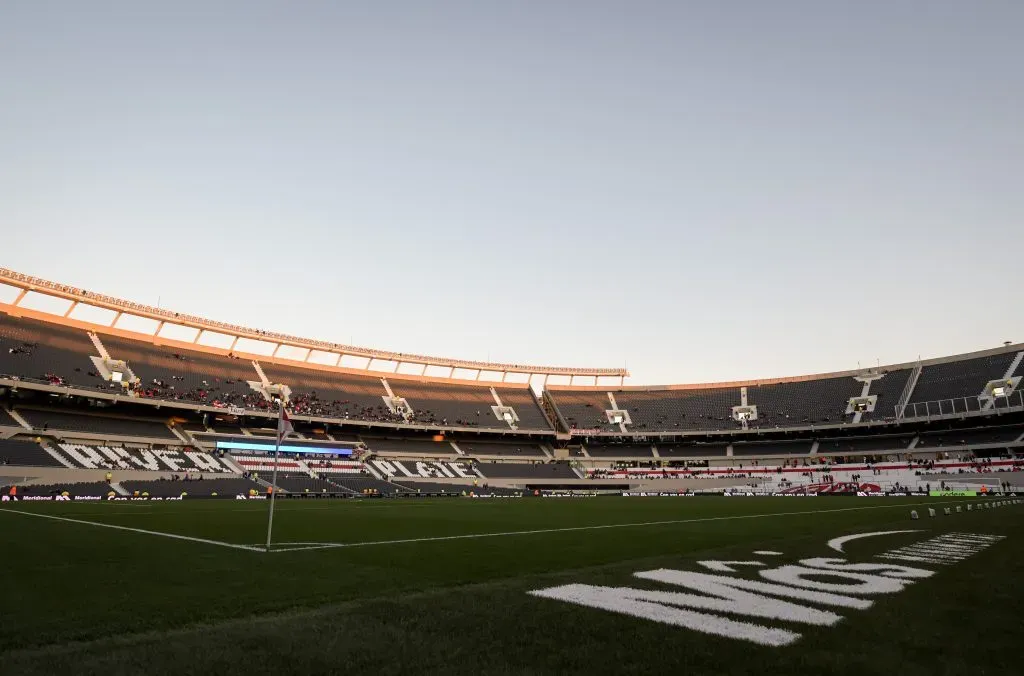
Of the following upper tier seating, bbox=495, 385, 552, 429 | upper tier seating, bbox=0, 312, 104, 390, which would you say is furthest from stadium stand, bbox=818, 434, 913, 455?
upper tier seating, bbox=0, 312, 104, 390

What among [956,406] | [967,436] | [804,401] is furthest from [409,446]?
[967,436]

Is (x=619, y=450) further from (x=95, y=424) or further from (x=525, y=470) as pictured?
(x=95, y=424)

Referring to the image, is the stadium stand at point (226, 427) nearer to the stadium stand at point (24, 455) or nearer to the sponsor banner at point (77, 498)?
the stadium stand at point (24, 455)

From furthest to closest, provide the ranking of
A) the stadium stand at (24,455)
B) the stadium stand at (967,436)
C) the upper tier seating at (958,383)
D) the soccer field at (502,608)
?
the upper tier seating at (958,383), the stadium stand at (967,436), the stadium stand at (24,455), the soccer field at (502,608)

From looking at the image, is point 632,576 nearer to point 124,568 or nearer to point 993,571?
point 993,571

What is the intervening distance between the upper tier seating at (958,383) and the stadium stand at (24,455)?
3279 inches

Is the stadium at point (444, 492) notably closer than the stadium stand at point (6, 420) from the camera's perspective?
Yes

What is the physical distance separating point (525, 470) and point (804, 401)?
39.0 meters

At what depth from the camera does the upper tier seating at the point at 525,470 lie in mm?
71938

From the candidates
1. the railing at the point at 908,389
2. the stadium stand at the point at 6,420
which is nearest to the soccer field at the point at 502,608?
the stadium stand at the point at 6,420

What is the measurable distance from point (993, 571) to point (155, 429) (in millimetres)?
62318

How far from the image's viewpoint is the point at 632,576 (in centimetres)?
848

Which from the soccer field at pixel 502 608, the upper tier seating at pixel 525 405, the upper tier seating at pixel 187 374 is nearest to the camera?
the soccer field at pixel 502 608

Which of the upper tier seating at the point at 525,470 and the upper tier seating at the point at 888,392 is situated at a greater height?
the upper tier seating at the point at 888,392
